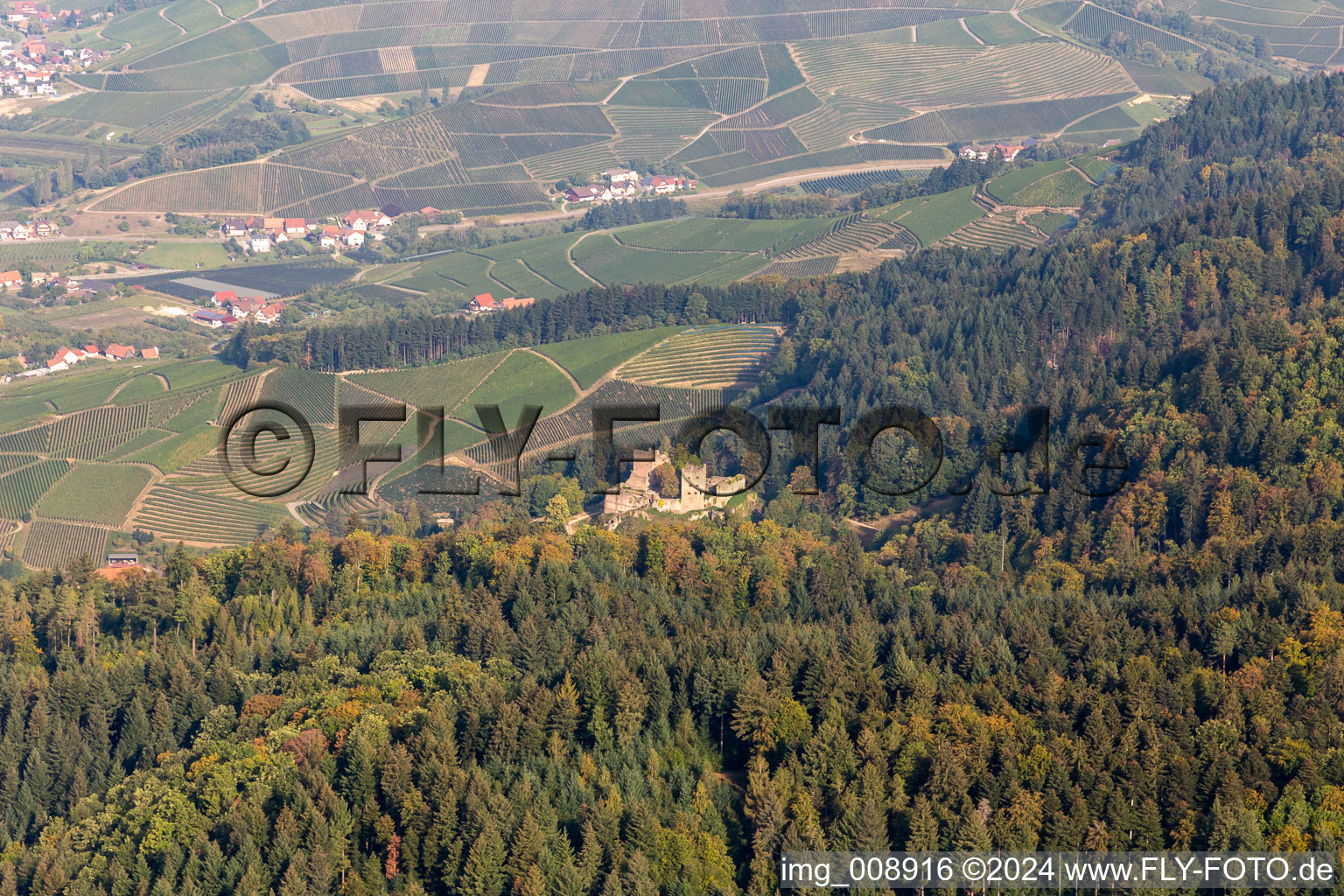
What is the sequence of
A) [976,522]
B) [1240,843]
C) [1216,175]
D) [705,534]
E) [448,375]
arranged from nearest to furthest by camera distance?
1. [1240,843]
2. [705,534]
3. [976,522]
4. [448,375]
5. [1216,175]

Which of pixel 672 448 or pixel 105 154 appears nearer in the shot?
pixel 672 448

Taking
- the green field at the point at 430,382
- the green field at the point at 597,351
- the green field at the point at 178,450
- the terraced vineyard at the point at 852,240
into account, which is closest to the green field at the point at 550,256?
the terraced vineyard at the point at 852,240

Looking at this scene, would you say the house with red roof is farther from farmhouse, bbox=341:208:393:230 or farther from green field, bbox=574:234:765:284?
farmhouse, bbox=341:208:393:230

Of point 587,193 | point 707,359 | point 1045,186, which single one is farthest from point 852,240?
point 587,193

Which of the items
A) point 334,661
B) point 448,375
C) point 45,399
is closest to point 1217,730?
point 334,661

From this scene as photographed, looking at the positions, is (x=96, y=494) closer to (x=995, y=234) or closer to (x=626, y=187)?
(x=995, y=234)

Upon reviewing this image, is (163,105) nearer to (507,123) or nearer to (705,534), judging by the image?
(507,123)
